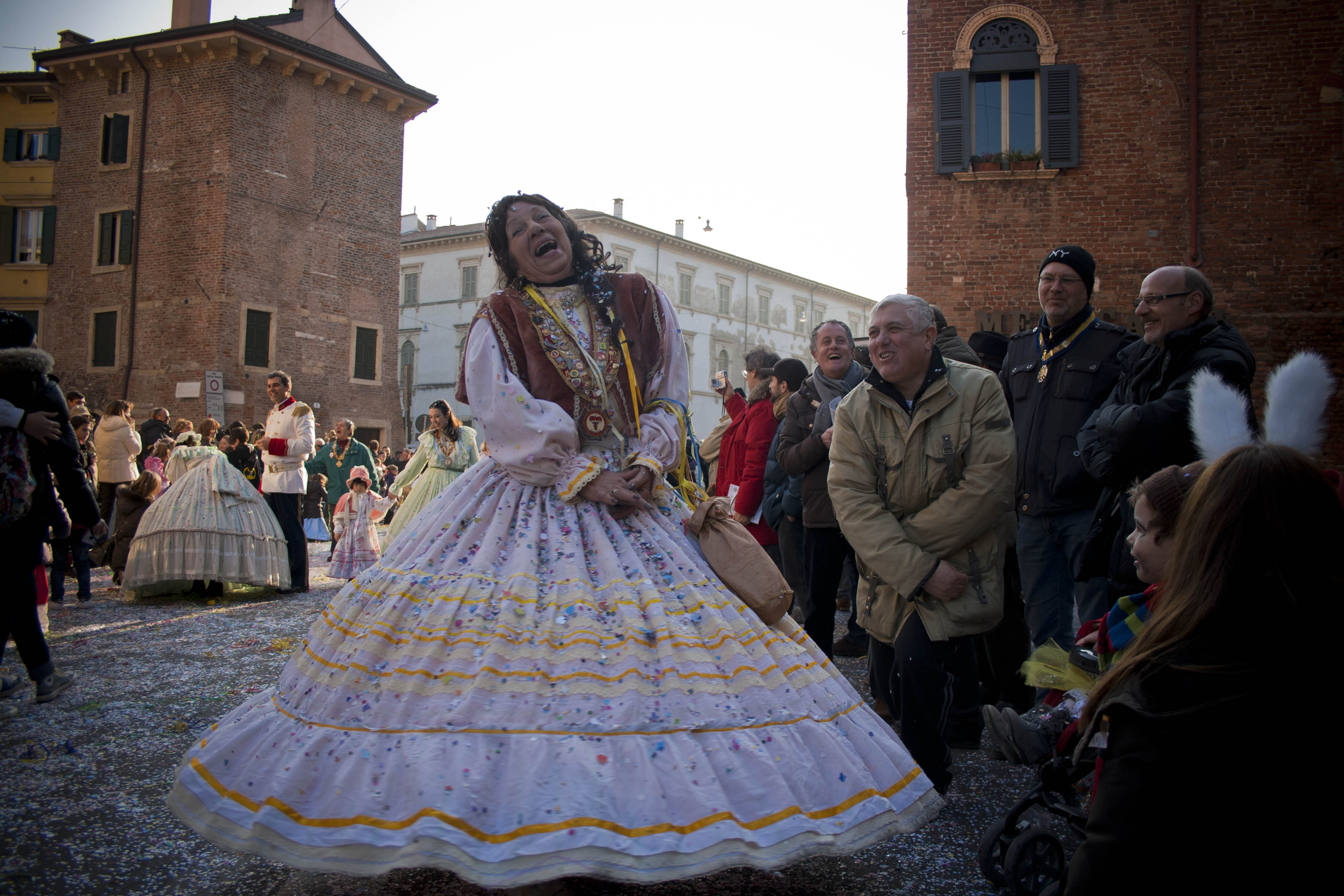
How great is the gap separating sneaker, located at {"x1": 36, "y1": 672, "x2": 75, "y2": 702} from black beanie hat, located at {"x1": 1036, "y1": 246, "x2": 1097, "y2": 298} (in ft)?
18.6

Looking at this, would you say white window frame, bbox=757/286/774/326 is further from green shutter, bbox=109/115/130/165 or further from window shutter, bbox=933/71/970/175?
window shutter, bbox=933/71/970/175

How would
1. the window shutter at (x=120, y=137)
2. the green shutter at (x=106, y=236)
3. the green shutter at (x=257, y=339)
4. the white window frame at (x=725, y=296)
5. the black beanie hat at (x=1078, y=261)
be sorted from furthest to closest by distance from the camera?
the white window frame at (x=725, y=296), the green shutter at (x=106, y=236), the window shutter at (x=120, y=137), the green shutter at (x=257, y=339), the black beanie hat at (x=1078, y=261)

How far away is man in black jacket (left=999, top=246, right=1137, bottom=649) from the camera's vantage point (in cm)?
415

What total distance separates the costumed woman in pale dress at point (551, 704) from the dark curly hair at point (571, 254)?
8.9 inches

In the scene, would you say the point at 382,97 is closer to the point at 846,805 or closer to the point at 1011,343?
the point at 1011,343

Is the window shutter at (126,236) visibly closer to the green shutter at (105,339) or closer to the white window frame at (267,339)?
the green shutter at (105,339)

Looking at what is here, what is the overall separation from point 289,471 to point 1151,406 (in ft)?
27.3

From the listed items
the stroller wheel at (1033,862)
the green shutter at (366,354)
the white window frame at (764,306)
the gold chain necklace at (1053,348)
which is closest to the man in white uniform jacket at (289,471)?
the gold chain necklace at (1053,348)

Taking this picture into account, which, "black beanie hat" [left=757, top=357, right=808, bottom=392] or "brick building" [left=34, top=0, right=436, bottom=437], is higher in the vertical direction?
"brick building" [left=34, top=0, right=436, bottom=437]

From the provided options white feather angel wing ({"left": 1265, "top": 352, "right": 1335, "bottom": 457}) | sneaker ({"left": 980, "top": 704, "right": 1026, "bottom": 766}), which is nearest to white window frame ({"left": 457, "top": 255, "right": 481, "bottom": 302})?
sneaker ({"left": 980, "top": 704, "right": 1026, "bottom": 766})

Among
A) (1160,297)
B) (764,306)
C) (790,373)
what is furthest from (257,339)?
(764,306)

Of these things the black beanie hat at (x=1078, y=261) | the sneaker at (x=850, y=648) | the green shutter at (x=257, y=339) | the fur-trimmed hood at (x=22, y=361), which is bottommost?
the sneaker at (x=850, y=648)

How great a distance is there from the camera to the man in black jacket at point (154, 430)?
12.9 meters

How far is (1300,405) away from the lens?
175cm
